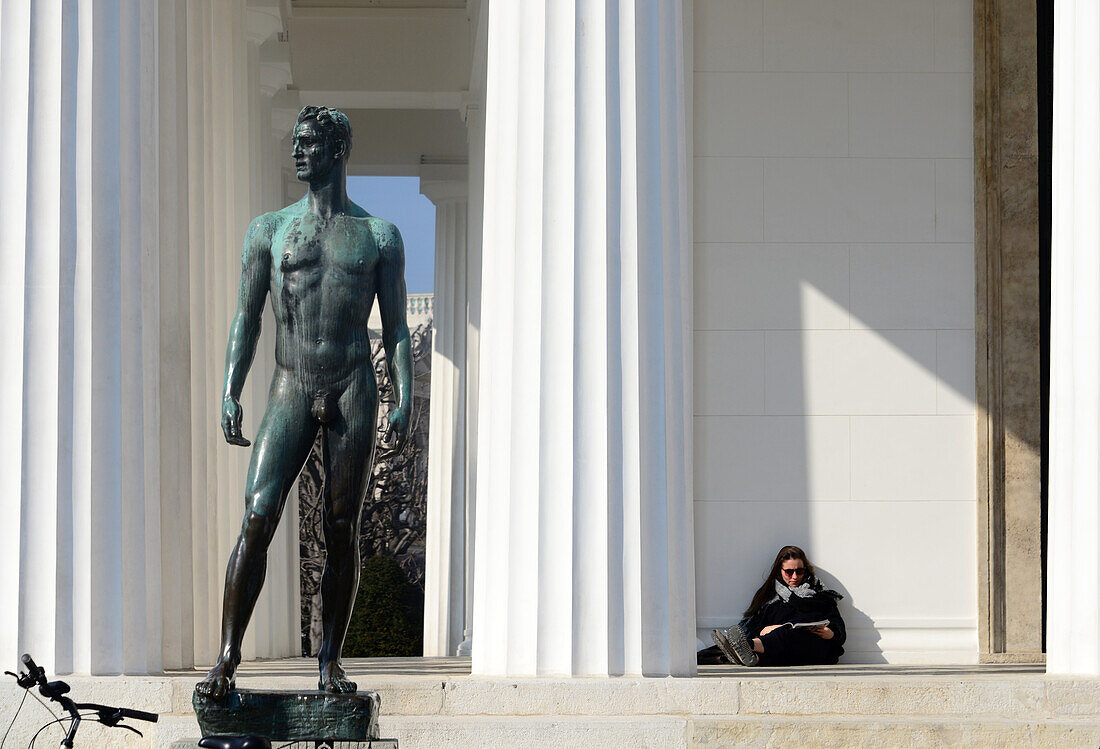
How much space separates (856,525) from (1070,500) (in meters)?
5.24

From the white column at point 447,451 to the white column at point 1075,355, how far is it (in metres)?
19.9

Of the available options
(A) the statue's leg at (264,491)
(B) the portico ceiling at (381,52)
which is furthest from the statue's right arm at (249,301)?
(B) the portico ceiling at (381,52)

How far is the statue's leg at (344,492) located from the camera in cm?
998

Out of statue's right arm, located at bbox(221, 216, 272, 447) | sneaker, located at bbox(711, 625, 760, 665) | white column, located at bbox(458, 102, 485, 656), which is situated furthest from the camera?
white column, located at bbox(458, 102, 485, 656)

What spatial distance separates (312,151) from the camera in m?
9.98

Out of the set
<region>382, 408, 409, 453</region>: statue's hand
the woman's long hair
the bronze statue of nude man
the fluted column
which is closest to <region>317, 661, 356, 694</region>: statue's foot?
the bronze statue of nude man

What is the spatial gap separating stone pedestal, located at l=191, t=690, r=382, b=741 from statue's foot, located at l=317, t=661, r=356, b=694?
25 cm

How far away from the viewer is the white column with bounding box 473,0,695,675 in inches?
527

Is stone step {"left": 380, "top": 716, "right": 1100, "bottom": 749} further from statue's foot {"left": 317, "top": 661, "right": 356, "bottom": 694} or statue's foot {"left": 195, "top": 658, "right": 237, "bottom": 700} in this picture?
statue's foot {"left": 195, "top": 658, "right": 237, "bottom": 700}

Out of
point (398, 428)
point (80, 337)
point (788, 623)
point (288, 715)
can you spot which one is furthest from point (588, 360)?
point (788, 623)

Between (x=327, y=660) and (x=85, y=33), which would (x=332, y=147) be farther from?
(x=85, y=33)

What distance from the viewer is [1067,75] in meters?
14.8

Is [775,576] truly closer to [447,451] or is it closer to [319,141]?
[319,141]

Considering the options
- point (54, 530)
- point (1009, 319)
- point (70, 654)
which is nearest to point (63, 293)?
point (54, 530)
